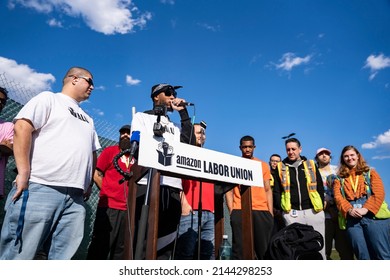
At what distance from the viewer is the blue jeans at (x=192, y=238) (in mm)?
3318

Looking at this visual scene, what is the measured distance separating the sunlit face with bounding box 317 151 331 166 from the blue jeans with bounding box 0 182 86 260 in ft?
13.7

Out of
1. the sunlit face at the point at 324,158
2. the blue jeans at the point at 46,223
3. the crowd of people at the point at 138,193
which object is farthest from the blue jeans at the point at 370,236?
the blue jeans at the point at 46,223

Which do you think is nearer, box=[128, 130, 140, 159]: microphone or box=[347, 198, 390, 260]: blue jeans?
box=[128, 130, 140, 159]: microphone

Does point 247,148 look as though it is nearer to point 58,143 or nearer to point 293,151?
point 293,151

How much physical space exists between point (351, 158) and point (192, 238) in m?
2.53

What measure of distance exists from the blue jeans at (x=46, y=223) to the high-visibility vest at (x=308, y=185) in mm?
2951

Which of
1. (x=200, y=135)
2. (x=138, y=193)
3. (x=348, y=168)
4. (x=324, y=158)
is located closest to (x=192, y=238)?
(x=138, y=193)

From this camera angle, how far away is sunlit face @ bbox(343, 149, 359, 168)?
14.3ft

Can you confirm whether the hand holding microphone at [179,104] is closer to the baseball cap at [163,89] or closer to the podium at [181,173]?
the baseball cap at [163,89]

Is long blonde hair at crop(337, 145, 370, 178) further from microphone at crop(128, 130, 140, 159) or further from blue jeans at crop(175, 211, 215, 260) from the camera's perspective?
microphone at crop(128, 130, 140, 159)

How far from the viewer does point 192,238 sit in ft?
11.1

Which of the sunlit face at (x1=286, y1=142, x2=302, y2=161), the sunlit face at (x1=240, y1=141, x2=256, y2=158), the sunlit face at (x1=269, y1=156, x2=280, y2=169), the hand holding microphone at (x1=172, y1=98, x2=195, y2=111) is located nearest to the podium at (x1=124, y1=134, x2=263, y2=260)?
the hand holding microphone at (x1=172, y1=98, x2=195, y2=111)
